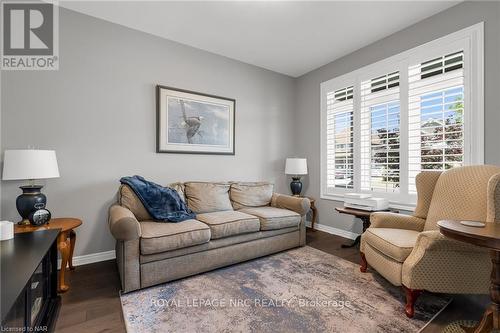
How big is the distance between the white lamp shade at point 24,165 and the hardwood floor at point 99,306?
1.03 m

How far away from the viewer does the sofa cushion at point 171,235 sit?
2.00 metres

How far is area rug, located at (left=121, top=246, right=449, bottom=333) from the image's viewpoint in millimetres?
1590

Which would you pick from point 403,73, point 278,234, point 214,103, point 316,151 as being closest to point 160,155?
point 214,103

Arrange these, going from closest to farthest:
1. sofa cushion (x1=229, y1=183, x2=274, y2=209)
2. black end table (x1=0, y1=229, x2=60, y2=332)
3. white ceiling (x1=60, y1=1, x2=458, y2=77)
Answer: black end table (x1=0, y1=229, x2=60, y2=332), white ceiling (x1=60, y1=1, x2=458, y2=77), sofa cushion (x1=229, y1=183, x2=274, y2=209)

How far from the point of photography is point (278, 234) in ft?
9.50

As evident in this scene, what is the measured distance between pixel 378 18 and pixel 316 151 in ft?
6.65

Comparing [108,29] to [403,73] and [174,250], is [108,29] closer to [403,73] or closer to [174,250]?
[174,250]

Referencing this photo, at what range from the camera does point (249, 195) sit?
133 inches

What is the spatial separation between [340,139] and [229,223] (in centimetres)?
230

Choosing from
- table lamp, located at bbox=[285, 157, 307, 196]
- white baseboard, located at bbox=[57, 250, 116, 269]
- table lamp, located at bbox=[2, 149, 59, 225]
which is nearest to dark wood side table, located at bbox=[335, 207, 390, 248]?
table lamp, located at bbox=[285, 157, 307, 196]

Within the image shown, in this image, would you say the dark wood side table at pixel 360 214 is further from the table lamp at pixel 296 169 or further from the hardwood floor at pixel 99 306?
the hardwood floor at pixel 99 306

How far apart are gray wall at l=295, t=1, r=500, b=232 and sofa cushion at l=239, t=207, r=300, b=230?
3.52 feet

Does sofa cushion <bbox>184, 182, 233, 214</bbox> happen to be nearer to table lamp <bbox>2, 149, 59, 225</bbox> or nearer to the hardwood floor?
the hardwood floor


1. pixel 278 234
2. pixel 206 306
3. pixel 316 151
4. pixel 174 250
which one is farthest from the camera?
pixel 316 151
